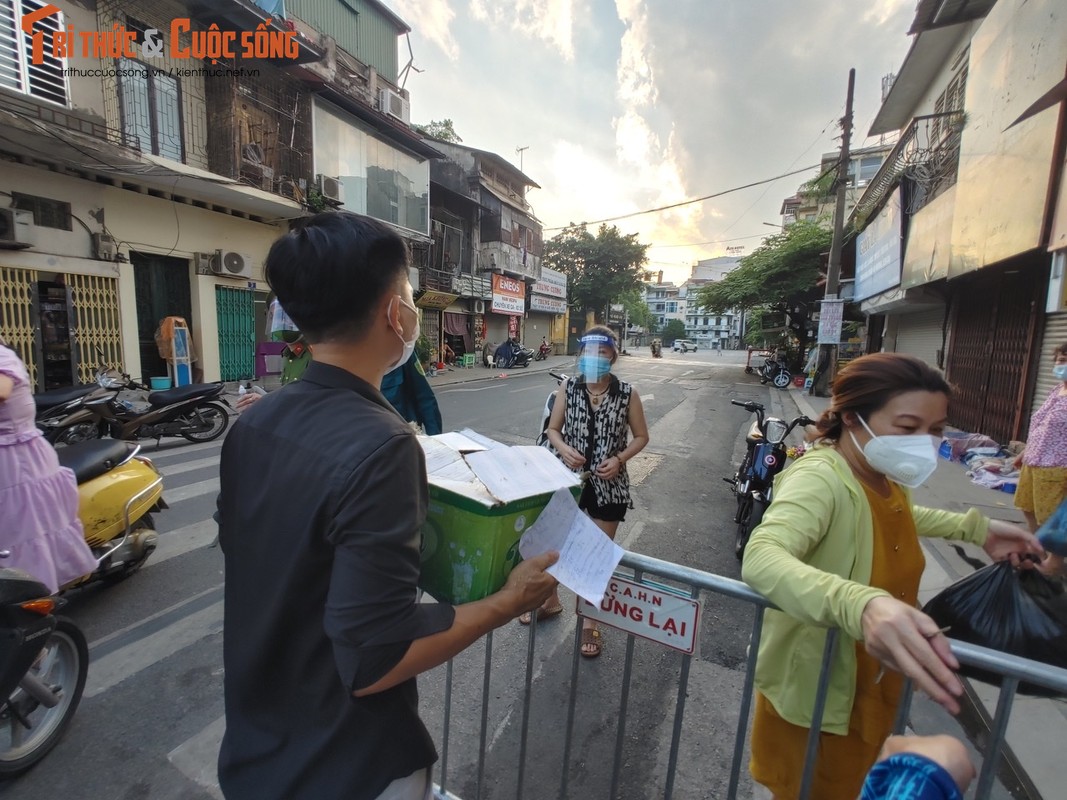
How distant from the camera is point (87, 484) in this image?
9.66 ft

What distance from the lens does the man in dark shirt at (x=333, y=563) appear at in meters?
0.79

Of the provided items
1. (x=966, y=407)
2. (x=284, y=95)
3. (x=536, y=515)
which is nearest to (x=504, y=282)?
(x=284, y=95)

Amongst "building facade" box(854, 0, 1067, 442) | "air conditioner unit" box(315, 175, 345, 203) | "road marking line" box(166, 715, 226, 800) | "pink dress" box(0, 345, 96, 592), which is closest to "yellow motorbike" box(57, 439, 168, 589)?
"pink dress" box(0, 345, 96, 592)

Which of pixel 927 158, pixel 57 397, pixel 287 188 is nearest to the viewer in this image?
pixel 57 397

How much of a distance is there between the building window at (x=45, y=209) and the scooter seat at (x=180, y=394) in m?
5.53

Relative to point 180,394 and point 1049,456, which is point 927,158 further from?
point 180,394

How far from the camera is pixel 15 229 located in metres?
8.45

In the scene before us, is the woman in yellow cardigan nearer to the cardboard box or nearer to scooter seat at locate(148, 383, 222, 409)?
the cardboard box

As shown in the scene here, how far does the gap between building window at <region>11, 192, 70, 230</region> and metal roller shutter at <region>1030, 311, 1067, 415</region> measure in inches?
605

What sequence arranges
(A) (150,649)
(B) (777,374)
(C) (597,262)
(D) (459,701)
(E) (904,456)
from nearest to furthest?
(E) (904,456), (D) (459,701), (A) (150,649), (B) (777,374), (C) (597,262)

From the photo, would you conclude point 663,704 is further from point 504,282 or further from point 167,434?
point 504,282

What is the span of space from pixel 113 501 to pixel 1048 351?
9395 mm

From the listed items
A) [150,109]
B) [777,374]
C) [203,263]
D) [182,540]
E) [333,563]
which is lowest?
[182,540]

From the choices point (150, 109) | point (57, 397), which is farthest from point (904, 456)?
point (150, 109)
